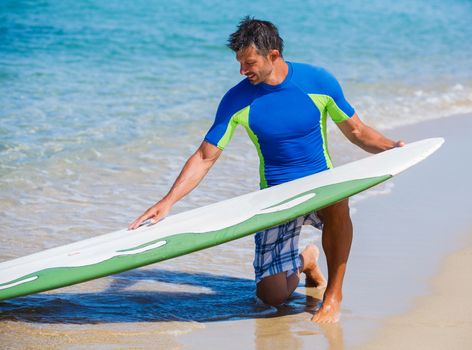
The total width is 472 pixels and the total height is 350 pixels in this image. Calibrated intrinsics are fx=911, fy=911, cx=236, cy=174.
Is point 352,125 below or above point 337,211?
above

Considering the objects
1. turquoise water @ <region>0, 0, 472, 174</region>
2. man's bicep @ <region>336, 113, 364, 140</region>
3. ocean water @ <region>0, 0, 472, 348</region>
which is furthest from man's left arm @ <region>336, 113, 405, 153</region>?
turquoise water @ <region>0, 0, 472, 174</region>

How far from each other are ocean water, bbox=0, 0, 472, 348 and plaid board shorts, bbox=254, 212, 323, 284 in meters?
0.21

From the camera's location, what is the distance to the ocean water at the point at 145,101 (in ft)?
16.4

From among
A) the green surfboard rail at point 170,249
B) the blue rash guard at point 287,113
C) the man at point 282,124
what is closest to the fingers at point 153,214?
the man at point 282,124

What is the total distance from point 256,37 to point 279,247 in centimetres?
95

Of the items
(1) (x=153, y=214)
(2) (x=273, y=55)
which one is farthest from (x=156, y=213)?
(2) (x=273, y=55)

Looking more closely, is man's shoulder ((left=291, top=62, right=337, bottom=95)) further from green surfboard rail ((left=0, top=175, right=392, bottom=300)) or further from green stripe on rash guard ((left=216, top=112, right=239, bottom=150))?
green surfboard rail ((left=0, top=175, right=392, bottom=300))

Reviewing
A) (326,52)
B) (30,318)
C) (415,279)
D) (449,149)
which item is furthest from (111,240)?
(326,52)

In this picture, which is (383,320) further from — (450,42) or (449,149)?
(450,42)

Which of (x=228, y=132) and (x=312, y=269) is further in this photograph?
(x=312, y=269)

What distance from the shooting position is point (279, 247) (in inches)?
160

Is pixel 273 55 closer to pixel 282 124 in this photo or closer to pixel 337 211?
pixel 282 124

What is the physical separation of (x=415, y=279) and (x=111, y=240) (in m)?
1.50

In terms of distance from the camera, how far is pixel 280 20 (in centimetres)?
1989
